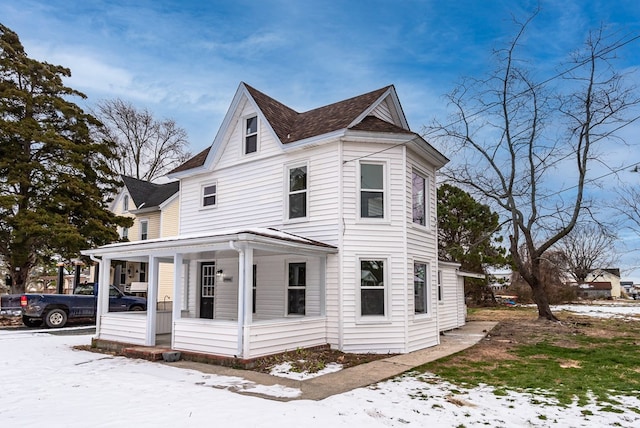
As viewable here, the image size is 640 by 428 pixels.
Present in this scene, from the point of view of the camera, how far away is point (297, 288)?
38.0 feet

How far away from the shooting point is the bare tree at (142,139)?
33.8m

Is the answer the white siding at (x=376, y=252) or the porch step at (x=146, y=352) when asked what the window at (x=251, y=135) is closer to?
the white siding at (x=376, y=252)

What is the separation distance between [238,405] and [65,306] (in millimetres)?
13130

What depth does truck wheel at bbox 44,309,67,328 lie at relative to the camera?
621 inches

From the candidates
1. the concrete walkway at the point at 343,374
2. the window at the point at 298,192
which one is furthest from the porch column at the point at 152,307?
the window at the point at 298,192

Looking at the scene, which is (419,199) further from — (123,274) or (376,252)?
(123,274)

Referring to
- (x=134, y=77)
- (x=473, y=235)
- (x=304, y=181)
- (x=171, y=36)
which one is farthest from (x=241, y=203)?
(x=473, y=235)

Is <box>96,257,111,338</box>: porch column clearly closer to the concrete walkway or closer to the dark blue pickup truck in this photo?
the concrete walkway

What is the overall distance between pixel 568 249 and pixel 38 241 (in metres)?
55.6

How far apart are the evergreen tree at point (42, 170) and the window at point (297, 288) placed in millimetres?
10955

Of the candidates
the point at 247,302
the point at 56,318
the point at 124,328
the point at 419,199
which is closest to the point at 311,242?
the point at 247,302

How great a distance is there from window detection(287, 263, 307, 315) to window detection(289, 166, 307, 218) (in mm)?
1403

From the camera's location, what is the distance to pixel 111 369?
28.6ft

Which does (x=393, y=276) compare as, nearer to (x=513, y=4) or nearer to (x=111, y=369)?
(x=111, y=369)
